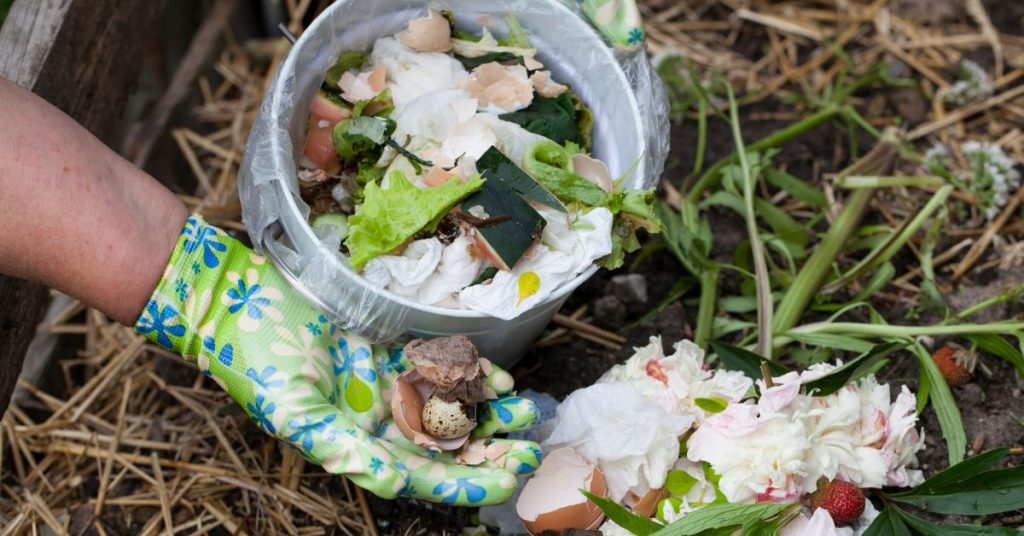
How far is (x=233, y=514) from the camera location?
1511mm

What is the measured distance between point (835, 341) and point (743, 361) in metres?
0.17

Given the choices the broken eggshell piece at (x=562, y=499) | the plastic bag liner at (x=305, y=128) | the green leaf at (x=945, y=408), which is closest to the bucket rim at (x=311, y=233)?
the plastic bag liner at (x=305, y=128)

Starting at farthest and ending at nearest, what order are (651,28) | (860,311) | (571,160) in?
(651,28) < (860,311) < (571,160)

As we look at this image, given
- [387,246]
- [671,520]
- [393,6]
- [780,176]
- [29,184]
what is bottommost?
[671,520]

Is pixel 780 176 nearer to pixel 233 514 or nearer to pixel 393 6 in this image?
pixel 393 6

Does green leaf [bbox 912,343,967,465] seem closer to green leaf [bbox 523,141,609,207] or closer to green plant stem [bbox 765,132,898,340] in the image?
green plant stem [bbox 765,132,898,340]

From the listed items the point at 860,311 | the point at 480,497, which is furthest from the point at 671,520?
the point at 860,311

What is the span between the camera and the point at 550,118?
1478 millimetres

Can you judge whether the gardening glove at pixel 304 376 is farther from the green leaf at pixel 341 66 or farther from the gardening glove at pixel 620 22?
the gardening glove at pixel 620 22

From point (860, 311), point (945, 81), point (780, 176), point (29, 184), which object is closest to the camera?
point (29, 184)

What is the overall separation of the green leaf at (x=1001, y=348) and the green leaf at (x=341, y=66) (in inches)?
42.5

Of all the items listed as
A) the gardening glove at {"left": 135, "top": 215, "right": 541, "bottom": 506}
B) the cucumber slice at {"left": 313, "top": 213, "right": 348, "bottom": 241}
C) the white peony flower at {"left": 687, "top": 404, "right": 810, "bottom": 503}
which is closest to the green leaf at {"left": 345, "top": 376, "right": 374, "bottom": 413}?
the gardening glove at {"left": 135, "top": 215, "right": 541, "bottom": 506}

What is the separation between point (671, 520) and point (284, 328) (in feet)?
1.92

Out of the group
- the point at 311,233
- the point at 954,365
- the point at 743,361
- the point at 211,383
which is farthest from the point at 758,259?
the point at 211,383
